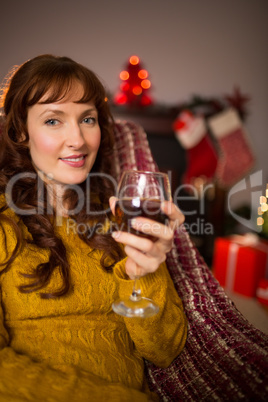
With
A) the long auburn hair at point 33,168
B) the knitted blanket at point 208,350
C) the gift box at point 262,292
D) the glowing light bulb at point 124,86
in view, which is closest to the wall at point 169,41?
the glowing light bulb at point 124,86

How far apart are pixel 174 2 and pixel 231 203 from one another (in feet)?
7.11

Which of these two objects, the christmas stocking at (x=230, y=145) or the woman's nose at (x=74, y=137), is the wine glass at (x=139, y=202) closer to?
the woman's nose at (x=74, y=137)

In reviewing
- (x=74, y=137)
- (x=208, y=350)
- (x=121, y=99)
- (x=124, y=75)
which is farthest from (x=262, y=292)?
(x=124, y=75)

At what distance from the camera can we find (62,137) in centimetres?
106

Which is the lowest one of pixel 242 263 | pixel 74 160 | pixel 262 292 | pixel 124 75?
pixel 262 292

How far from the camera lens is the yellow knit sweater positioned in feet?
3.16

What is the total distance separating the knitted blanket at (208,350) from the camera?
809 millimetres

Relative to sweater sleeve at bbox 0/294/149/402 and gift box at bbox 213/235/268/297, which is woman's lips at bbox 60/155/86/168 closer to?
sweater sleeve at bbox 0/294/149/402

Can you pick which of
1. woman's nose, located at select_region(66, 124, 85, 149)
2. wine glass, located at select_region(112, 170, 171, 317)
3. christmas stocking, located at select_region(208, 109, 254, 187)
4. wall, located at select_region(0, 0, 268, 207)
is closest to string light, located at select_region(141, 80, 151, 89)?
wall, located at select_region(0, 0, 268, 207)

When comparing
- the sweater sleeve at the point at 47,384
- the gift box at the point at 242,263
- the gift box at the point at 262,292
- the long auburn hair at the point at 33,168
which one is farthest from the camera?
the gift box at the point at 242,263

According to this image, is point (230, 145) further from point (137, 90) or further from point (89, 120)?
point (89, 120)

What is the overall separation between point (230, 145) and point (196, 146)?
327mm

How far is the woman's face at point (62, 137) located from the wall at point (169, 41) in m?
2.67

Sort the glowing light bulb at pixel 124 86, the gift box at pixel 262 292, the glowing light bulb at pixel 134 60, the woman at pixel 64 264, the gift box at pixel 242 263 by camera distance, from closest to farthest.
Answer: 1. the woman at pixel 64 264
2. the gift box at pixel 262 292
3. the gift box at pixel 242 263
4. the glowing light bulb at pixel 124 86
5. the glowing light bulb at pixel 134 60
